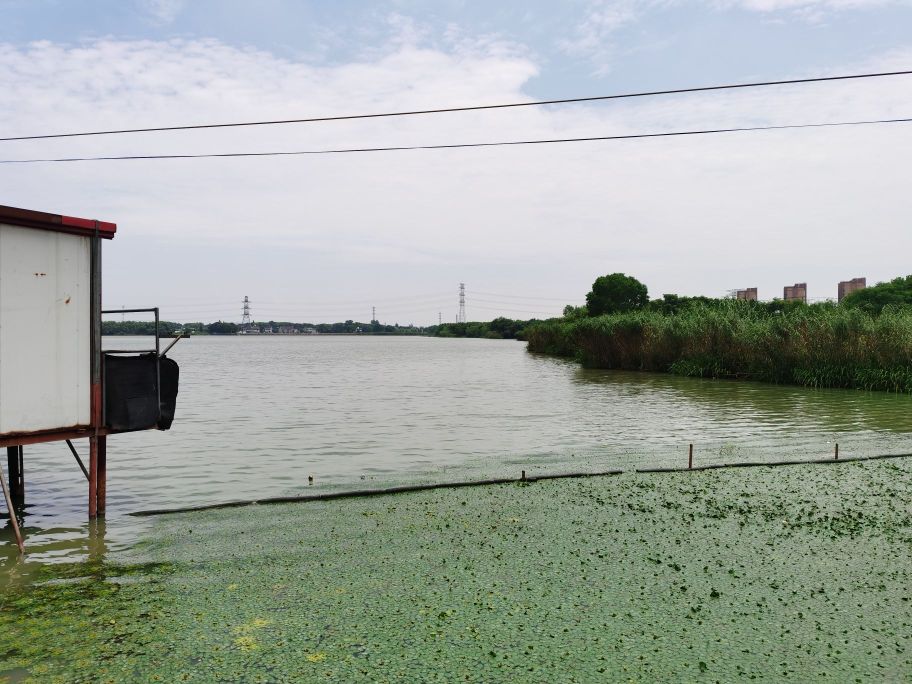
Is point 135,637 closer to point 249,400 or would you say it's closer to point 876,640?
point 876,640

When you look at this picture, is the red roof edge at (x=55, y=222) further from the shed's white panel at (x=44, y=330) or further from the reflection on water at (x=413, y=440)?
the reflection on water at (x=413, y=440)

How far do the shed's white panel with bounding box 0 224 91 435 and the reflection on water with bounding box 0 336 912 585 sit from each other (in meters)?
1.86

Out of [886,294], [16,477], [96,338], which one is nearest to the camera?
[96,338]

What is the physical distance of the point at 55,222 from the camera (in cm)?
947

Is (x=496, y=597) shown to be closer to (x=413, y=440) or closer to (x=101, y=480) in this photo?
(x=101, y=480)

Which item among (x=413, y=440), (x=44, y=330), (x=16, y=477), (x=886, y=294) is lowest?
(x=413, y=440)

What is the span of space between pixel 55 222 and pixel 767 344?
33177 mm

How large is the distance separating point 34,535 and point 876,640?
34.2 feet

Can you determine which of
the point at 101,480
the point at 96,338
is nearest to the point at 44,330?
the point at 96,338

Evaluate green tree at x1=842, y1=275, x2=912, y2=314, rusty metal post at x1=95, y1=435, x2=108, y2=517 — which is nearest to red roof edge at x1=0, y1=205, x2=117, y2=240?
rusty metal post at x1=95, y1=435, x2=108, y2=517

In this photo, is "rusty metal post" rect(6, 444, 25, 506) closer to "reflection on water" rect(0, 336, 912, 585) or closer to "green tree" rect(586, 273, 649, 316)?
"reflection on water" rect(0, 336, 912, 585)

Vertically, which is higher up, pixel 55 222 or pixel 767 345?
pixel 55 222

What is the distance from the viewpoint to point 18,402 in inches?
367

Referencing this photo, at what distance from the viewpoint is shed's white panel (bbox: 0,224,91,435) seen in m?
9.22
